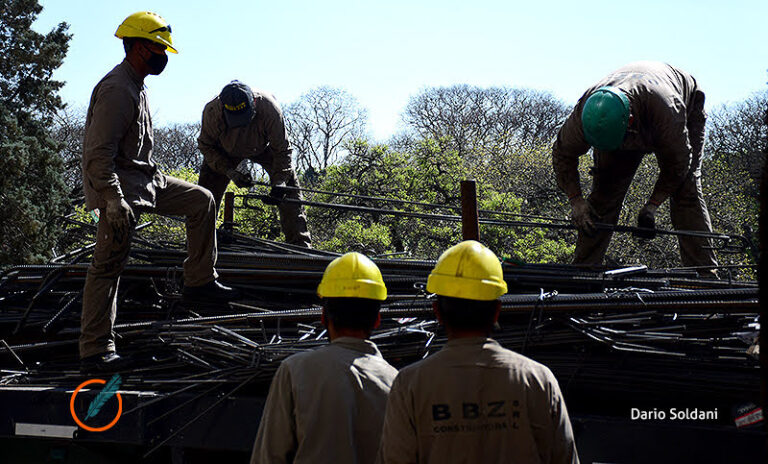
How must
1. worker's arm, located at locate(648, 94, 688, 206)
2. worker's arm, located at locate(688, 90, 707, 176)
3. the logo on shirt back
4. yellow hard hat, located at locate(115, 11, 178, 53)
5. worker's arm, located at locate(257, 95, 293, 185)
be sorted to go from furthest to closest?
worker's arm, located at locate(257, 95, 293, 185) < worker's arm, located at locate(688, 90, 707, 176) < worker's arm, located at locate(648, 94, 688, 206) < yellow hard hat, located at locate(115, 11, 178, 53) < the logo on shirt back

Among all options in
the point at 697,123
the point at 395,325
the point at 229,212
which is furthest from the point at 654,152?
the point at 229,212

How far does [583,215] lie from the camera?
5070 millimetres

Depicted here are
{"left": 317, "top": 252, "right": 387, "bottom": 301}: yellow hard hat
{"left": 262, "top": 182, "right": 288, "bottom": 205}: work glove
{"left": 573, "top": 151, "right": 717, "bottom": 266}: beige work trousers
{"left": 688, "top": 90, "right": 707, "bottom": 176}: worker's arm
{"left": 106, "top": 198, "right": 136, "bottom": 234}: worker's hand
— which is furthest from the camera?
{"left": 262, "top": 182, "right": 288, "bottom": 205}: work glove

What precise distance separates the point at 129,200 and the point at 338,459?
2.56 metres

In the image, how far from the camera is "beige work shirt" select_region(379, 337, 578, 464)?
1969 millimetres

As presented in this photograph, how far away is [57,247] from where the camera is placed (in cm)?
2319

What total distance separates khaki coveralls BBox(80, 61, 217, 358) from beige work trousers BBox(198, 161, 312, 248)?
2.20 metres

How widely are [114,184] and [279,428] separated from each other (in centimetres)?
225

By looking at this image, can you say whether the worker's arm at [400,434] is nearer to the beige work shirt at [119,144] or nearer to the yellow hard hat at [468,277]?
the yellow hard hat at [468,277]

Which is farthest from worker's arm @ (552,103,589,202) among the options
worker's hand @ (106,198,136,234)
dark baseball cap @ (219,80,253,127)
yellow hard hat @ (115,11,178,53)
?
worker's hand @ (106,198,136,234)

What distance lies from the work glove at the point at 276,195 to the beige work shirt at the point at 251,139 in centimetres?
23

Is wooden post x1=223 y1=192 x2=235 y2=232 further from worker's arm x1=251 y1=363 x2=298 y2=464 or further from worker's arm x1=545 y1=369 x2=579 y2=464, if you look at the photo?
worker's arm x1=545 y1=369 x2=579 y2=464

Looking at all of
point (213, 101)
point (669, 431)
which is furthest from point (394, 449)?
point (213, 101)

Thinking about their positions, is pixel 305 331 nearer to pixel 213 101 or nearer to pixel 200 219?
pixel 200 219
